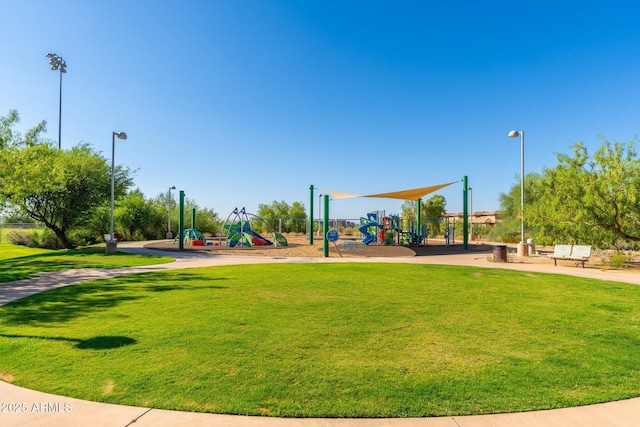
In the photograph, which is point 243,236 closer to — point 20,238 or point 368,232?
point 368,232

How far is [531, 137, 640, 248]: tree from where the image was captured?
44.8ft

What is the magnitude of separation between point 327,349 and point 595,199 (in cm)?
1434

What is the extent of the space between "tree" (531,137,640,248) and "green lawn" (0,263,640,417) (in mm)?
6685

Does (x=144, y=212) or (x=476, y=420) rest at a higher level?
(x=144, y=212)

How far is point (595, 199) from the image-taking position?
544 inches

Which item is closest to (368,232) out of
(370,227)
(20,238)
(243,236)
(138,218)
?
(370,227)

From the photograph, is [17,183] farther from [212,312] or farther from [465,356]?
[465,356]

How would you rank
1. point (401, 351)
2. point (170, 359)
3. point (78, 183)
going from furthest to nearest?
point (78, 183) < point (401, 351) < point (170, 359)

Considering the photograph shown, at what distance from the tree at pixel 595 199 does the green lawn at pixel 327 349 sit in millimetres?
6685

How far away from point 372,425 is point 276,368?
1406 mm

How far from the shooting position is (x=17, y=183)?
14906 mm

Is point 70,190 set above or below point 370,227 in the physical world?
above

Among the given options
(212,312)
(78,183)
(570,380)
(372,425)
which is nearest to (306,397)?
(372,425)

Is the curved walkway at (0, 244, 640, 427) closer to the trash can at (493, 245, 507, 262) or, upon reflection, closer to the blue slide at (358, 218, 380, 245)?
the trash can at (493, 245, 507, 262)
